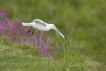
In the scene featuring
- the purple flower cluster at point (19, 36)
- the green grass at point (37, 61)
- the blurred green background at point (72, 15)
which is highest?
the blurred green background at point (72, 15)

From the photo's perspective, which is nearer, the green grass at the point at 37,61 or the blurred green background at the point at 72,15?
the green grass at the point at 37,61

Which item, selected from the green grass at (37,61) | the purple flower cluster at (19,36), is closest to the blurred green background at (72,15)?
the purple flower cluster at (19,36)

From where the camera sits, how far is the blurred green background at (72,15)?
1304 cm

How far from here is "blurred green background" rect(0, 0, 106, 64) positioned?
1304 cm

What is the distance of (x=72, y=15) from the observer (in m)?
13.7

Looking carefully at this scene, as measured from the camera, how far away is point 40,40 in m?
9.09

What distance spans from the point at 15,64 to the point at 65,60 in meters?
1.04

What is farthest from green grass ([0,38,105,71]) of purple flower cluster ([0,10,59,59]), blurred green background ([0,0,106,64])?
blurred green background ([0,0,106,64])

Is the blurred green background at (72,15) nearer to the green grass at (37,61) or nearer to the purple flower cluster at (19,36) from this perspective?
the purple flower cluster at (19,36)

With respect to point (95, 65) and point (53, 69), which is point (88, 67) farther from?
point (53, 69)

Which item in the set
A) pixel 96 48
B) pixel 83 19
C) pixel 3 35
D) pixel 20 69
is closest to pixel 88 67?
pixel 20 69

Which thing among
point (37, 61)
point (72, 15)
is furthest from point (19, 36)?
point (72, 15)

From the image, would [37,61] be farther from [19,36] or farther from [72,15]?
[72,15]

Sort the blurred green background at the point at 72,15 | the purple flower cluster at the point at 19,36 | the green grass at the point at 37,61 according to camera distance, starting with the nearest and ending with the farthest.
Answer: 1. the green grass at the point at 37,61
2. the purple flower cluster at the point at 19,36
3. the blurred green background at the point at 72,15
